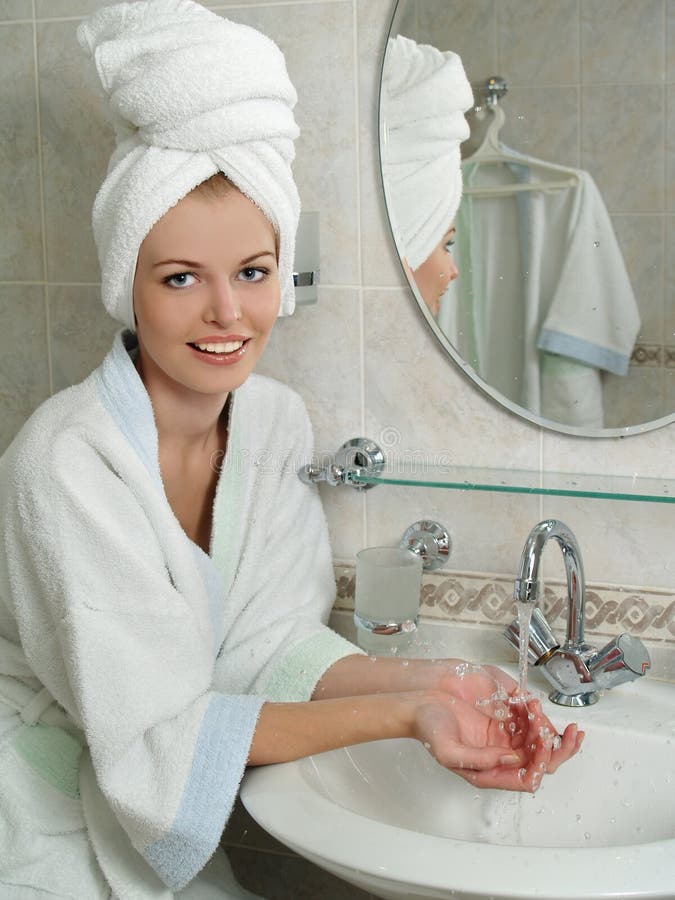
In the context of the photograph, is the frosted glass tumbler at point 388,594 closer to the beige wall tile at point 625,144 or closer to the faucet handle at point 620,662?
the faucet handle at point 620,662

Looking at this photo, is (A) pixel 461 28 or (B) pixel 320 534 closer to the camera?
(A) pixel 461 28

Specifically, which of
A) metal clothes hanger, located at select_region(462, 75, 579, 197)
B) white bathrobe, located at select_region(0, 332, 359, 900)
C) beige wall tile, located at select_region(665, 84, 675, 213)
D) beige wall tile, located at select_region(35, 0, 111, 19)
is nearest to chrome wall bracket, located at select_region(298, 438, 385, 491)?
white bathrobe, located at select_region(0, 332, 359, 900)

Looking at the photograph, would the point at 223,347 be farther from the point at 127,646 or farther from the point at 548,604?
the point at 548,604

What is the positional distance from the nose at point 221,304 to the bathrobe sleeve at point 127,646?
0.60 feet

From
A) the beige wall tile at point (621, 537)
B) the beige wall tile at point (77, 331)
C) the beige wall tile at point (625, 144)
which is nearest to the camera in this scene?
the beige wall tile at point (625, 144)

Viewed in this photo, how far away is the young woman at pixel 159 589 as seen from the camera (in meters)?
1.10

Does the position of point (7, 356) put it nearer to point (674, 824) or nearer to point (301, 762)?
point (301, 762)

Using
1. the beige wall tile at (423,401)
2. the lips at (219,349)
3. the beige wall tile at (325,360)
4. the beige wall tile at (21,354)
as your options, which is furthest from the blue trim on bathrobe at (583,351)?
the beige wall tile at (21,354)

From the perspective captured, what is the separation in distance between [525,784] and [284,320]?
67cm

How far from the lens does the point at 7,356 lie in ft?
5.31

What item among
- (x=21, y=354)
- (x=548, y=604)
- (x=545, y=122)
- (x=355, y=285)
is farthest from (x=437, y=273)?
(x=21, y=354)

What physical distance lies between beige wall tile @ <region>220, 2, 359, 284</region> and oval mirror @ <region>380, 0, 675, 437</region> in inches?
2.2

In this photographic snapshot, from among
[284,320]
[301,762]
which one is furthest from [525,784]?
[284,320]

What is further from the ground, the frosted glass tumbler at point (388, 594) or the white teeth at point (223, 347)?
the white teeth at point (223, 347)
